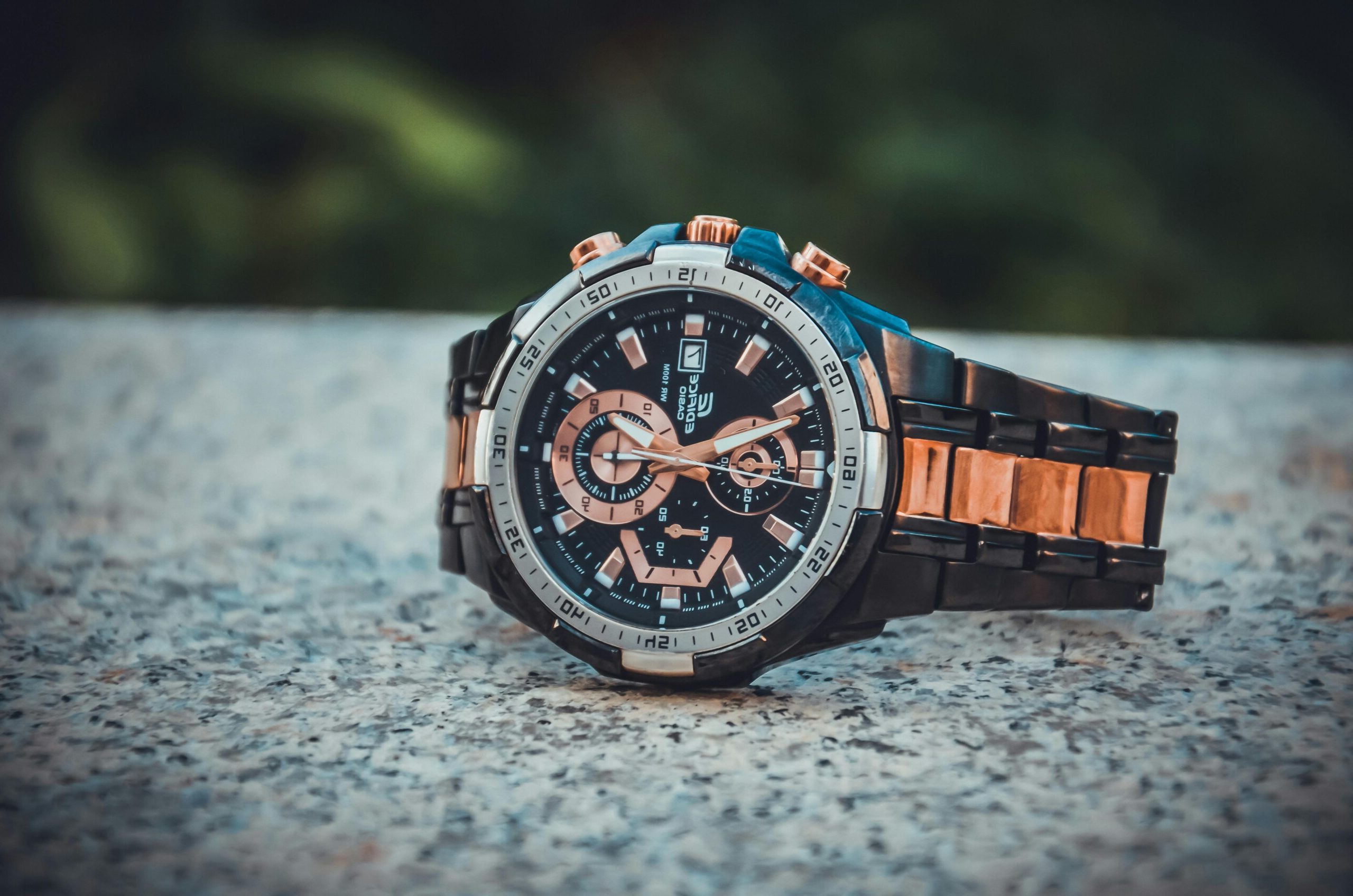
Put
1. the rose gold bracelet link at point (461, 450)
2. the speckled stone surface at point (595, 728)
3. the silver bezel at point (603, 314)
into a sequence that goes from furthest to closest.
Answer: the rose gold bracelet link at point (461, 450) < the silver bezel at point (603, 314) < the speckled stone surface at point (595, 728)

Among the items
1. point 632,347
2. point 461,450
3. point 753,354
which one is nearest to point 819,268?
point 753,354

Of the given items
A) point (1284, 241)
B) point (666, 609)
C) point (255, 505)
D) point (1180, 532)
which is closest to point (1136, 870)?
point (666, 609)

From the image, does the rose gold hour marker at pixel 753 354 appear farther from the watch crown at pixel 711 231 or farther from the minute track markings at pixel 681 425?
the watch crown at pixel 711 231

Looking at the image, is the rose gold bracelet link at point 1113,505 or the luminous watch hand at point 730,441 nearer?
the luminous watch hand at point 730,441

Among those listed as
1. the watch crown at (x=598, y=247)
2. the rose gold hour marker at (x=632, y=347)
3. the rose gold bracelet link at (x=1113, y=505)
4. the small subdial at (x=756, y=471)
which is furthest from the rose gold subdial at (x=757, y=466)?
the rose gold bracelet link at (x=1113, y=505)

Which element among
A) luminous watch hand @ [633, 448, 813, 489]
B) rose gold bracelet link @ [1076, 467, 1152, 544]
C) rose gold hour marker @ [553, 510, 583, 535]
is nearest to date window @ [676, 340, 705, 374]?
luminous watch hand @ [633, 448, 813, 489]

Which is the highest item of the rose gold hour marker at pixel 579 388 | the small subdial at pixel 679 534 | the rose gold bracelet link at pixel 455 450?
the rose gold hour marker at pixel 579 388

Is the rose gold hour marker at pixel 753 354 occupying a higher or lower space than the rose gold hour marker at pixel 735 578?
higher

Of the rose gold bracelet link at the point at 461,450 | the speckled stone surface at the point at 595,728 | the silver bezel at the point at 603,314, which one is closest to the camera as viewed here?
the speckled stone surface at the point at 595,728
